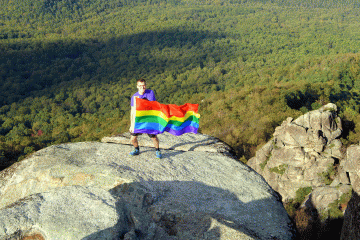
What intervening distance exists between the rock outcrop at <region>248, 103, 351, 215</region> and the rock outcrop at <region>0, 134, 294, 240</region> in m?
37.7

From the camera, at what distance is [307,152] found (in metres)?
45.0

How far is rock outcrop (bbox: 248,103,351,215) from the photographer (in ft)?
142

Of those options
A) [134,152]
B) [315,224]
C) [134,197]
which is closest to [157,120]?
[134,152]

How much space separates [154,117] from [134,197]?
118 inches

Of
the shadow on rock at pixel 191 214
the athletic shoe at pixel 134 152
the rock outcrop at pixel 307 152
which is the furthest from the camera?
the rock outcrop at pixel 307 152

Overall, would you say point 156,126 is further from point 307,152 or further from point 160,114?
point 307,152

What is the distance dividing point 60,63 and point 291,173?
17450 centimetres

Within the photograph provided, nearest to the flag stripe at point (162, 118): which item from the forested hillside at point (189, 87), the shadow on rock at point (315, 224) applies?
the shadow on rock at point (315, 224)

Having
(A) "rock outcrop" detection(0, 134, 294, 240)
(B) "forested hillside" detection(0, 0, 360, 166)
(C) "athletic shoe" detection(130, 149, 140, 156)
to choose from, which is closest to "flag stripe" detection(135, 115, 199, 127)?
(C) "athletic shoe" detection(130, 149, 140, 156)

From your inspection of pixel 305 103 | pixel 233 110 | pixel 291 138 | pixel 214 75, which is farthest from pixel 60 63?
pixel 291 138

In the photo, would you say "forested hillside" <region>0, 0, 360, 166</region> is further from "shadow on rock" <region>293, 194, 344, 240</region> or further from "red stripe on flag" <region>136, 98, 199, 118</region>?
"red stripe on flag" <region>136, 98, 199, 118</region>

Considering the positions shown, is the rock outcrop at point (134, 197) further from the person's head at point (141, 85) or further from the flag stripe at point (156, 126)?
the person's head at point (141, 85)

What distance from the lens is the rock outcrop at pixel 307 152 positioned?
43250mm

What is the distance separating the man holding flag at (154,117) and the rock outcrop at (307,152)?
125ft
